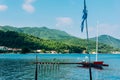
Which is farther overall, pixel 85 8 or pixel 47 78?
pixel 47 78

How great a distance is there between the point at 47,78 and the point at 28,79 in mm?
4569

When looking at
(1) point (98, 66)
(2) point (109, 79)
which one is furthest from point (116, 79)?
(1) point (98, 66)

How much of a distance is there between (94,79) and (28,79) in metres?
15.3

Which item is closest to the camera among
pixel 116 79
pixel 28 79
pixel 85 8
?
pixel 85 8

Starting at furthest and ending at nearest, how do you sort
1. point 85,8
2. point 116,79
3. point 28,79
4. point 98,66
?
point 98,66 < point 116,79 < point 28,79 < point 85,8

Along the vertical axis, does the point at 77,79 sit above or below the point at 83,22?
below

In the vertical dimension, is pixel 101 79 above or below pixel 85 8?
below

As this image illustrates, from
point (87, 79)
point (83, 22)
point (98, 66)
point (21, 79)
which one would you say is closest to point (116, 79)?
point (87, 79)

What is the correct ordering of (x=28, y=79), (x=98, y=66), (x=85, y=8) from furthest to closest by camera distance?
(x=98, y=66), (x=28, y=79), (x=85, y=8)

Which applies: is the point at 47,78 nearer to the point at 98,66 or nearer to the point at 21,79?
the point at 21,79

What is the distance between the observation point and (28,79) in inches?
2758

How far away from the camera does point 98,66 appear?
114 m

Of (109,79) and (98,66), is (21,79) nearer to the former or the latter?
(109,79)

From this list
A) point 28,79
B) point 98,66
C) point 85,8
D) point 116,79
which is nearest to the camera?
point 85,8
